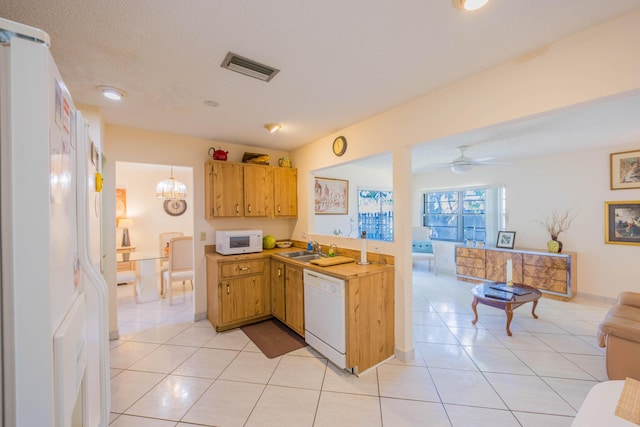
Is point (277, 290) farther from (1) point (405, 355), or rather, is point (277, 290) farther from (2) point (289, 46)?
(2) point (289, 46)

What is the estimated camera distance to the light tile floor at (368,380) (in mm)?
1806

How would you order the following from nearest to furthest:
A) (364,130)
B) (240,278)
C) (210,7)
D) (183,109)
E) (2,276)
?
1. (2,276)
2. (210,7)
3. (183,109)
4. (364,130)
5. (240,278)

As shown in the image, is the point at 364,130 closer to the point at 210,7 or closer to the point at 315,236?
the point at 315,236

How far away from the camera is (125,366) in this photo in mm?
2396

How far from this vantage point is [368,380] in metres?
2.20

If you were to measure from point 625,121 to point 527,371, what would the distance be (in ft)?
9.64

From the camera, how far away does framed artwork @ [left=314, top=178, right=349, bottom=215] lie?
4.88 meters

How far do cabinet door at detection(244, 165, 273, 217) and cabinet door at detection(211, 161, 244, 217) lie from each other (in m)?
0.08

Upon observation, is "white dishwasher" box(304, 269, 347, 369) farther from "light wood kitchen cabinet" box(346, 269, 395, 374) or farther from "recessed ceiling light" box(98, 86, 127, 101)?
"recessed ceiling light" box(98, 86, 127, 101)

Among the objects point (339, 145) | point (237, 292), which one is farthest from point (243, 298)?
point (339, 145)

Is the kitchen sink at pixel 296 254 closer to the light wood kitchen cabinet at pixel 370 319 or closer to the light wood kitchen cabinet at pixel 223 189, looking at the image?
the light wood kitchen cabinet at pixel 223 189

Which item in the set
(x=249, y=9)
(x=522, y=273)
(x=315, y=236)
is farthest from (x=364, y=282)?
(x=522, y=273)

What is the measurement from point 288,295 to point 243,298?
1.98 ft

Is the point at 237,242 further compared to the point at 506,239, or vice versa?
the point at 506,239
